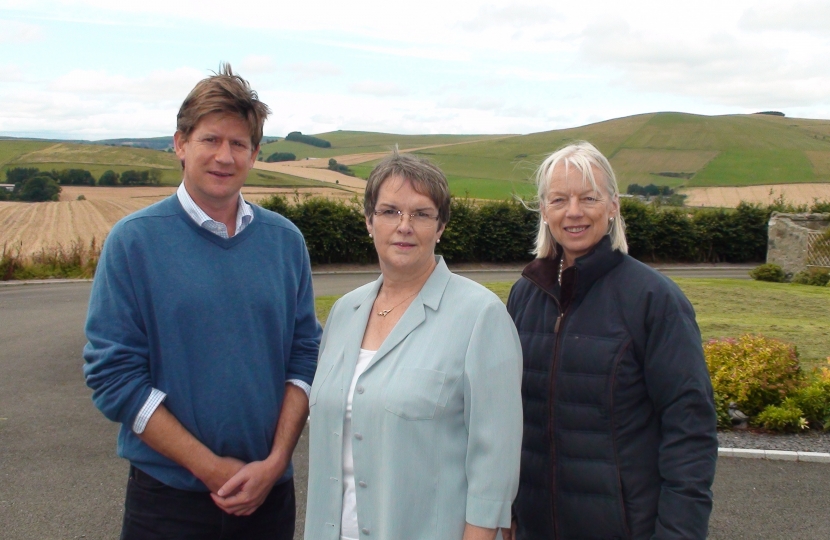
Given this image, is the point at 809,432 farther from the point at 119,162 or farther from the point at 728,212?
the point at 119,162

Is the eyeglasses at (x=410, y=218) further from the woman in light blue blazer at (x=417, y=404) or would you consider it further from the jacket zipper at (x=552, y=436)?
the jacket zipper at (x=552, y=436)

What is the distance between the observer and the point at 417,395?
220cm

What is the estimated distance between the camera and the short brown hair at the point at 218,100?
2.59m

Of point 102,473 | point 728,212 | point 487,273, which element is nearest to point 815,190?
point 728,212

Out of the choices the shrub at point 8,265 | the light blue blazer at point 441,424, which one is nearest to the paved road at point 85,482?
the light blue blazer at point 441,424

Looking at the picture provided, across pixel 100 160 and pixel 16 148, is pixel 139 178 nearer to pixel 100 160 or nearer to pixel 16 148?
pixel 100 160

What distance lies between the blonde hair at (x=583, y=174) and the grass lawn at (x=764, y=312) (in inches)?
287

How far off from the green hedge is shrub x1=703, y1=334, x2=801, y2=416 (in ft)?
55.3

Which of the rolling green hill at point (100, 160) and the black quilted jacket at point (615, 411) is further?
the rolling green hill at point (100, 160)

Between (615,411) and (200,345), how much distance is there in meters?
1.47

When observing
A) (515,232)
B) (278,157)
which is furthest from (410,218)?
(278,157)

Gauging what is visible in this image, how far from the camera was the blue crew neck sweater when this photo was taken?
249cm

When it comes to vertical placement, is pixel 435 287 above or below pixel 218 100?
below

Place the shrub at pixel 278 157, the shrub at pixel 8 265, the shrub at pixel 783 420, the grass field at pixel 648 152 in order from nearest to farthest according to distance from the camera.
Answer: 1. the shrub at pixel 783 420
2. the shrub at pixel 8 265
3. the grass field at pixel 648 152
4. the shrub at pixel 278 157
